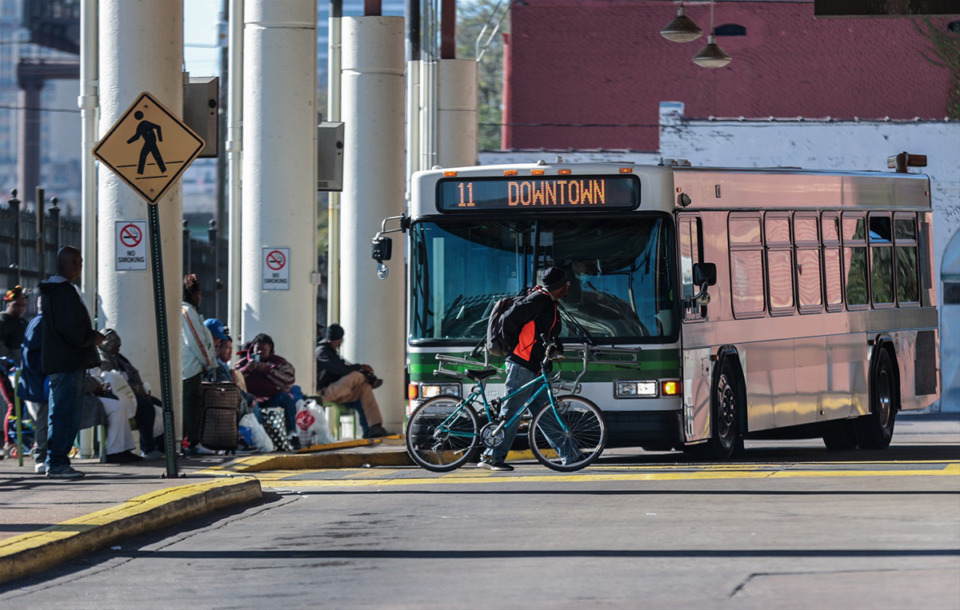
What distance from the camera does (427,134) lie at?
1265 inches

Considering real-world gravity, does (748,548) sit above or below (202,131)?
below

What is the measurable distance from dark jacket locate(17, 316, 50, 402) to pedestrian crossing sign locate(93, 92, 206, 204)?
1648mm

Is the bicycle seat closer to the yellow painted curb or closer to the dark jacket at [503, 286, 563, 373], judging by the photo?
the dark jacket at [503, 286, 563, 373]

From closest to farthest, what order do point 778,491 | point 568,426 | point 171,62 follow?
1. point 778,491
2. point 568,426
3. point 171,62

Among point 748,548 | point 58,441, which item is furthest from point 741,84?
point 748,548

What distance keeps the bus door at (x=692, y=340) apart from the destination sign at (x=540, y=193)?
558 millimetres

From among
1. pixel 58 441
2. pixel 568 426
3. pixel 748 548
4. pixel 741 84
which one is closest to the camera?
pixel 748 548

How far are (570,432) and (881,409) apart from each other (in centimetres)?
614

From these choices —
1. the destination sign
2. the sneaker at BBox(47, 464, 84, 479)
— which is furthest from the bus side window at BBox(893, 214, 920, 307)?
the sneaker at BBox(47, 464, 84, 479)

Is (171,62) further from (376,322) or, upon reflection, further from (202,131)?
(376,322)

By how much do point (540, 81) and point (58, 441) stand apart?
105 ft

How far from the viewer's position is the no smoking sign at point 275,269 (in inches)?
813

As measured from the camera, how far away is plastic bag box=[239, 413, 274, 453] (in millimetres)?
17953

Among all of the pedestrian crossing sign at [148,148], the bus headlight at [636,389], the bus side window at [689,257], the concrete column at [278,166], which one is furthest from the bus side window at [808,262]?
the pedestrian crossing sign at [148,148]
